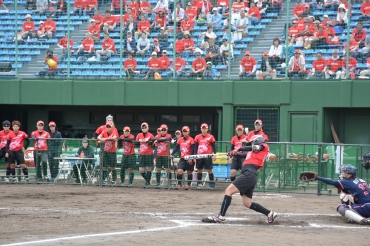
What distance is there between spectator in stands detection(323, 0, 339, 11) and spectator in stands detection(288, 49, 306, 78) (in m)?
1.87

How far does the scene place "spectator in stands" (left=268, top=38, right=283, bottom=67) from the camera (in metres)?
23.0

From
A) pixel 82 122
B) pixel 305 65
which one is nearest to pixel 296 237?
pixel 305 65

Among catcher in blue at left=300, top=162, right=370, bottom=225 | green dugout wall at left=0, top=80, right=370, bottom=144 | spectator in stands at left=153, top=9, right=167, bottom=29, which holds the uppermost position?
spectator in stands at left=153, top=9, right=167, bottom=29

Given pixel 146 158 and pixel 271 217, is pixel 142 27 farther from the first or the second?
pixel 271 217

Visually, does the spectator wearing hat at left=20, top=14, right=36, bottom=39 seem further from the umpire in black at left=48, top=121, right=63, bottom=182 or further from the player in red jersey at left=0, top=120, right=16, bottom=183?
the umpire in black at left=48, top=121, right=63, bottom=182

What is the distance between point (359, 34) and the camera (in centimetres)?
2228

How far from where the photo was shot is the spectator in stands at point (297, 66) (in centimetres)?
2283

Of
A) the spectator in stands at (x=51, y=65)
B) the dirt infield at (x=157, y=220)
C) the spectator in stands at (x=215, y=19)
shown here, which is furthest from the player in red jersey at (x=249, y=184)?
the spectator in stands at (x=51, y=65)

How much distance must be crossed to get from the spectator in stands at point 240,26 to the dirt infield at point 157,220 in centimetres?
796

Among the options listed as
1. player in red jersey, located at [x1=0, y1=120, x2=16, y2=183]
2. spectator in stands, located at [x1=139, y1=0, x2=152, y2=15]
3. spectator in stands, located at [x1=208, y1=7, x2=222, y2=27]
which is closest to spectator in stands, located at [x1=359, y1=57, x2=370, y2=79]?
spectator in stands, located at [x1=208, y1=7, x2=222, y2=27]

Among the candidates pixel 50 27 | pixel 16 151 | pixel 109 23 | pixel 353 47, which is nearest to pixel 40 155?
pixel 16 151

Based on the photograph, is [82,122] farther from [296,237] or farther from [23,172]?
[296,237]

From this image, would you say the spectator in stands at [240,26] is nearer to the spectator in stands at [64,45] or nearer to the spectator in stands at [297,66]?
the spectator in stands at [297,66]

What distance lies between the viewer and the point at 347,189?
40.6 feet
